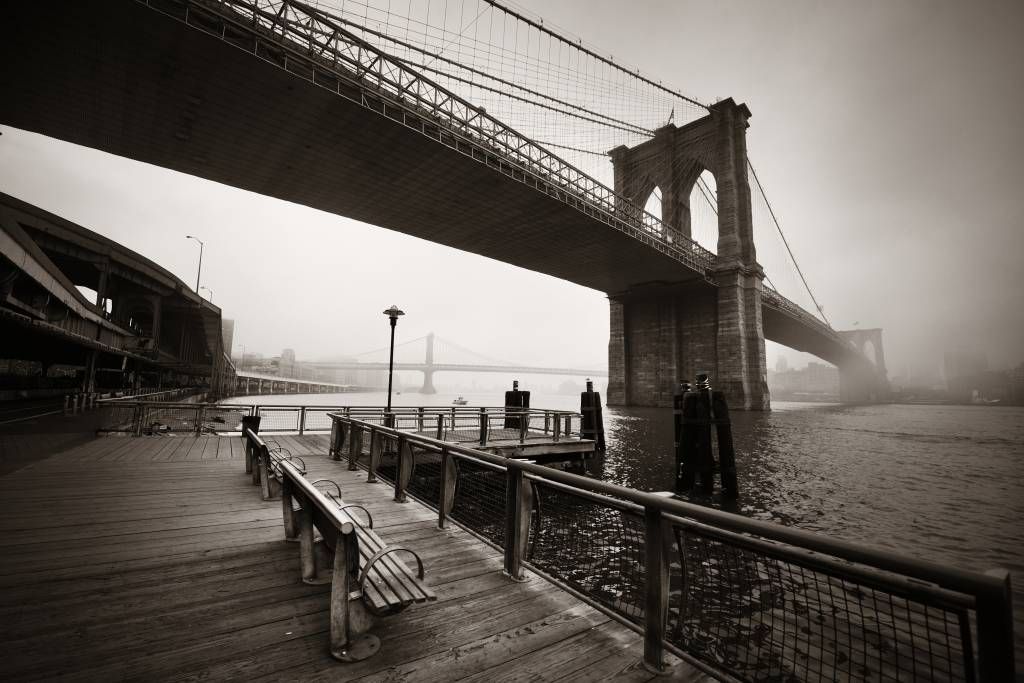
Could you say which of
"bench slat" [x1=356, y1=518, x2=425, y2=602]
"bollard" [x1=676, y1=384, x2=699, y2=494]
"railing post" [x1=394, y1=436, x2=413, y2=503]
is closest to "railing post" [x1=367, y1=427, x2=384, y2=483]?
"railing post" [x1=394, y1=436, x2=413, y2=503]

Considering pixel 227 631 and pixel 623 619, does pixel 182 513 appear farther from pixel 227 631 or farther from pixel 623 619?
pixel 623 619

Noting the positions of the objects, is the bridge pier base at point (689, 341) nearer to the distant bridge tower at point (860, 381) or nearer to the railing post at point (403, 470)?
→ the railing post at point (403, 470)

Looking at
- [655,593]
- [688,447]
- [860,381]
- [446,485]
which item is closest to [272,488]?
[446,485]

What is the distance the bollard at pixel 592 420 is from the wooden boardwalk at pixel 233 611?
1148cm

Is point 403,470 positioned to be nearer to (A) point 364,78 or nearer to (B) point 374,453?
(B) point 374,453

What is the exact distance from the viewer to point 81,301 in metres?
21.8

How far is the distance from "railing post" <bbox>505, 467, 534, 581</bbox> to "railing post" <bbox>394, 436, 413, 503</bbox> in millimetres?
2408

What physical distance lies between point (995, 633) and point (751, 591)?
10.4 feet

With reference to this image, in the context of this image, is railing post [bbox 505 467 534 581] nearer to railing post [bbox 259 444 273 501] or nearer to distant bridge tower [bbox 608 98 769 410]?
railing post [bbox 259 444 273 501]

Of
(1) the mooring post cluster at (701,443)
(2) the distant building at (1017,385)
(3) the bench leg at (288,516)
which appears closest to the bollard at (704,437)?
(1) the mooring post cluster at (701,443)

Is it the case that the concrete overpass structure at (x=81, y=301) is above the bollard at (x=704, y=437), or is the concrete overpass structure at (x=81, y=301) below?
above

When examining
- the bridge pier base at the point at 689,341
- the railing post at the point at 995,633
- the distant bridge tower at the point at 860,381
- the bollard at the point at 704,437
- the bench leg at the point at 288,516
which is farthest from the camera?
the distant bridge tower at the point at 860,381

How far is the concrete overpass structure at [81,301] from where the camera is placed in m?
16.0

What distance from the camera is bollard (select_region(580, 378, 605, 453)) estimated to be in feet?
52.0
